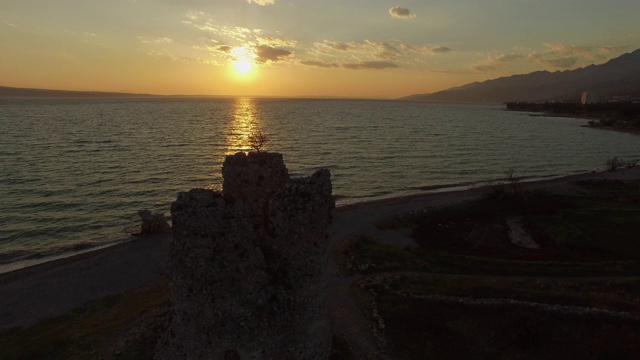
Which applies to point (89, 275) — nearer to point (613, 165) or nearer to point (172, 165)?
point (172, 165)

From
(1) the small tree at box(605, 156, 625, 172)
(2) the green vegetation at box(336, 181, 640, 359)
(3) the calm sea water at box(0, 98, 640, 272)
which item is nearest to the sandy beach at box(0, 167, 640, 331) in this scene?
(3) the calm sea water at box(0, 98, 640, 272)

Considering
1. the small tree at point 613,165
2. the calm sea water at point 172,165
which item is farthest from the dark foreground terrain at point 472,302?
the small tree at point 613,165

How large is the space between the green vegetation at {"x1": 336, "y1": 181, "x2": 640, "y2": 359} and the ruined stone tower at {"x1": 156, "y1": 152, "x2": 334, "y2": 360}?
8.05 metres

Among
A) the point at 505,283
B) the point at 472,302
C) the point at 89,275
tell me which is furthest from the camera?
the point at 89,275

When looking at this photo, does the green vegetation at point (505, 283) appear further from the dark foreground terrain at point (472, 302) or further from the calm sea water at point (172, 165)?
the calm sea water at point (172, 165)

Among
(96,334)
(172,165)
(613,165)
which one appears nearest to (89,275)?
(96,334)

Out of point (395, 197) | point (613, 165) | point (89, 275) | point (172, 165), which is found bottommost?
point (89, 275)

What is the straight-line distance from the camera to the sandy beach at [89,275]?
29.7 m

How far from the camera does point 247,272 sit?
15.8 meters

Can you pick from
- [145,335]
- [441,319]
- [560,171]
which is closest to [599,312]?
[441,319]

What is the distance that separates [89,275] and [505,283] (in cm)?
3295

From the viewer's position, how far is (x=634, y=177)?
234 ft

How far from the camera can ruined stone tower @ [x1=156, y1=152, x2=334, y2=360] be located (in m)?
15.4

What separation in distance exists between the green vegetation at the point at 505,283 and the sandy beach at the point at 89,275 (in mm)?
4137
